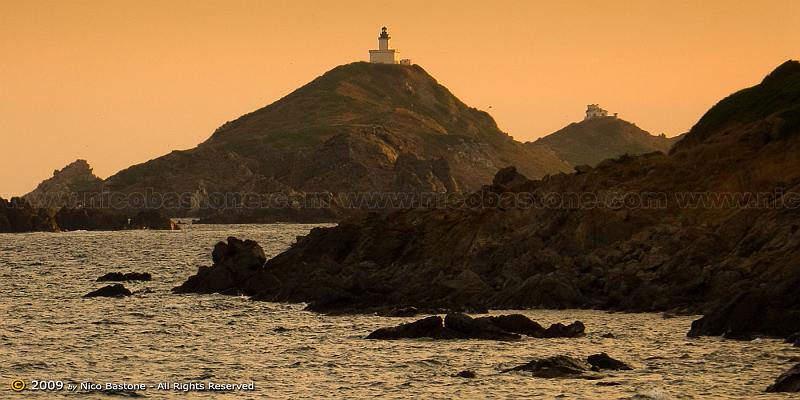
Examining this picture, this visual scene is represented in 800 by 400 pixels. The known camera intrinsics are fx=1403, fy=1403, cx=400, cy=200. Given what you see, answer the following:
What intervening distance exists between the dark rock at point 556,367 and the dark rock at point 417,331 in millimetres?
8641

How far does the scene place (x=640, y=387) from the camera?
3972 centimetres

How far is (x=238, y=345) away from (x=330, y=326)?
256 inches

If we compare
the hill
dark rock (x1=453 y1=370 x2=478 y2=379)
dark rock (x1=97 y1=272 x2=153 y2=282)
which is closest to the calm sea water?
dark rock (x1=453 y1=370 x2=478 y2=379)

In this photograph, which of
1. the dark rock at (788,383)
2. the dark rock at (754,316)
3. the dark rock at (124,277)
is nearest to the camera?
the dark rock at (788,383)

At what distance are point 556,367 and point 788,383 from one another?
23.6 feet

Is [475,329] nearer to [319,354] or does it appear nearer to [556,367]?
[319,354]

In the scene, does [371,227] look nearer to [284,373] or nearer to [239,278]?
[239,278]

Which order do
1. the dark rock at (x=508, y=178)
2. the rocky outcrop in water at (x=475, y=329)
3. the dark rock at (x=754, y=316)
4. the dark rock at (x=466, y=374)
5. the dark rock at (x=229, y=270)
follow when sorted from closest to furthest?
1. the dark rock at (x=466, y=374)
2. the dark rock at (x=754, y=316)
3. the rocky outcrop in water at (x=475, y=329)
4. the dark rock at (x=229, y=270)
5. the dark rock at (x=508, y=178)

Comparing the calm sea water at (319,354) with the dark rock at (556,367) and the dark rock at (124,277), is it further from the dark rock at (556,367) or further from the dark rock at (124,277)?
the dark rock at (124,277)

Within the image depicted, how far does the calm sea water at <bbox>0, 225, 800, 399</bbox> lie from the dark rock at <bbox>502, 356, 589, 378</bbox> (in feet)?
1.95

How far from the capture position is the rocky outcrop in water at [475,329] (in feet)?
169

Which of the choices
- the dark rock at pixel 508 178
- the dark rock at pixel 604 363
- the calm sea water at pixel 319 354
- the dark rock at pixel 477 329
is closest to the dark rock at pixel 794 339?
the calm sea water at pixel 319 354

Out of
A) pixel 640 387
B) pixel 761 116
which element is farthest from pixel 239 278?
pixel 640 387

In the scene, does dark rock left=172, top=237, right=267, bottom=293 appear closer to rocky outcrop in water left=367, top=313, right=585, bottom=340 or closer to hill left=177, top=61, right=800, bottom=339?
hill left=177, top=61, right=800, bottom=339
